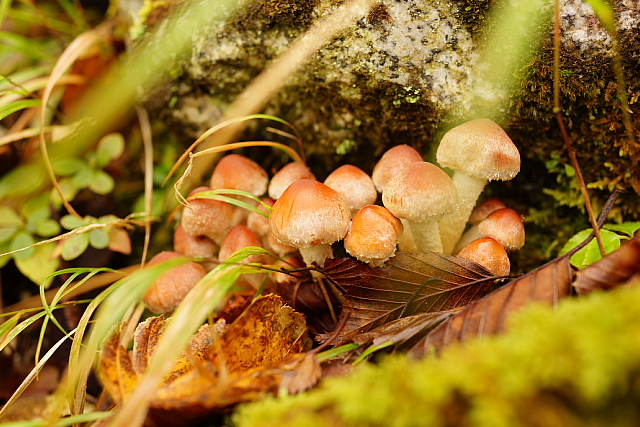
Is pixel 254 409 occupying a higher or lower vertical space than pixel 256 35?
lower

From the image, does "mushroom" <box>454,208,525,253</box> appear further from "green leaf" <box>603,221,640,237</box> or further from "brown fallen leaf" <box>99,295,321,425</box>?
"brown fallen leaf" <box>99,295,321,425</box>

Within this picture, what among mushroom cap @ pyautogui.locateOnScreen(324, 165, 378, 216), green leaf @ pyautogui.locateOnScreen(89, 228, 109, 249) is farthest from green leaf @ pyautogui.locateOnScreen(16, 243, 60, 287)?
mushroom cap @ pyautogui.locateOnScreen(324, 165, 378, 216)

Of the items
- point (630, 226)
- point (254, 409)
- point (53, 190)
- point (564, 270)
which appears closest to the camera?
point (254, 409)

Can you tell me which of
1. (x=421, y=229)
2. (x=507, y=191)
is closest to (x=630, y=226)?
(x=507, y=191)

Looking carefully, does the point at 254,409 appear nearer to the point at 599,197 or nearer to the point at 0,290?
the point at 599,197

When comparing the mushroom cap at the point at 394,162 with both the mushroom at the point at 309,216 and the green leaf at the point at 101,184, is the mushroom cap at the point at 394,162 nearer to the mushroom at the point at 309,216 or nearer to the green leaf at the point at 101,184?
the mushroom at the point at 309,216

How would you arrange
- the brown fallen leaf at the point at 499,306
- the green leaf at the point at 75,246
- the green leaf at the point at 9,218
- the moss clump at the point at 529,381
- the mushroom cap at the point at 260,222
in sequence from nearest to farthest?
1. the moss clump at the point at 529,381
2. the brown fallen leaf at the point at 499,306
3. the mushroom cap at the point at 260,222
4. the green leaf at the point at 75,246
5. the green leaf at the point at 9,218

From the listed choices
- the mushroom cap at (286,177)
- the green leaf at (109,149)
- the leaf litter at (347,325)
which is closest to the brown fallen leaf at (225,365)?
the leaf litter at (347,325)
